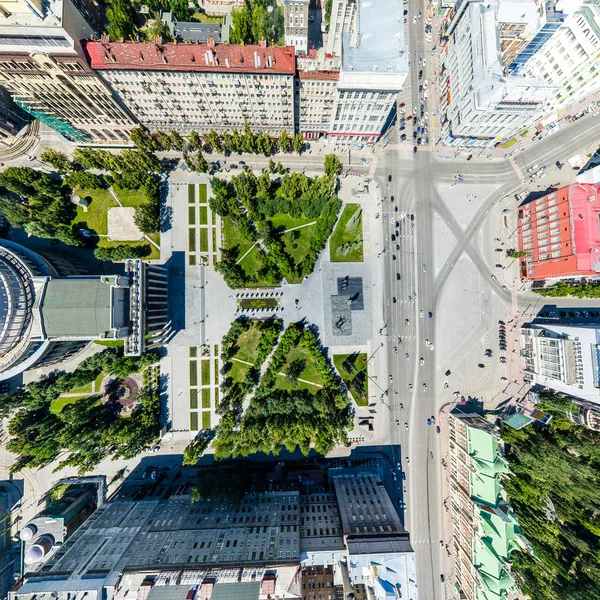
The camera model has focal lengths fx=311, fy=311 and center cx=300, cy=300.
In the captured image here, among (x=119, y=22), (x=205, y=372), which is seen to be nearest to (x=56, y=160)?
(x=119, y=22)

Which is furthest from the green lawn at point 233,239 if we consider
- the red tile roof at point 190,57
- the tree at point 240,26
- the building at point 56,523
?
the building at point 56,523

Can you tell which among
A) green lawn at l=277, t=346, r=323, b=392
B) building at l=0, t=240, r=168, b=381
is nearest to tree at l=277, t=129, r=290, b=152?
building at l=0, t=240, r=168, b=381

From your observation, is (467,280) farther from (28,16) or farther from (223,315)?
(28,16)

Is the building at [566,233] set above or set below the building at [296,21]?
below

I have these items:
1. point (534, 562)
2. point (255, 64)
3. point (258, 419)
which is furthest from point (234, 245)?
point (534, 562)

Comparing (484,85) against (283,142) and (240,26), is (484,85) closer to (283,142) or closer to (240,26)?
(283,142)

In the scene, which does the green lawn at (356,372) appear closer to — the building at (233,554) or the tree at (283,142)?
the building at (233,554)
